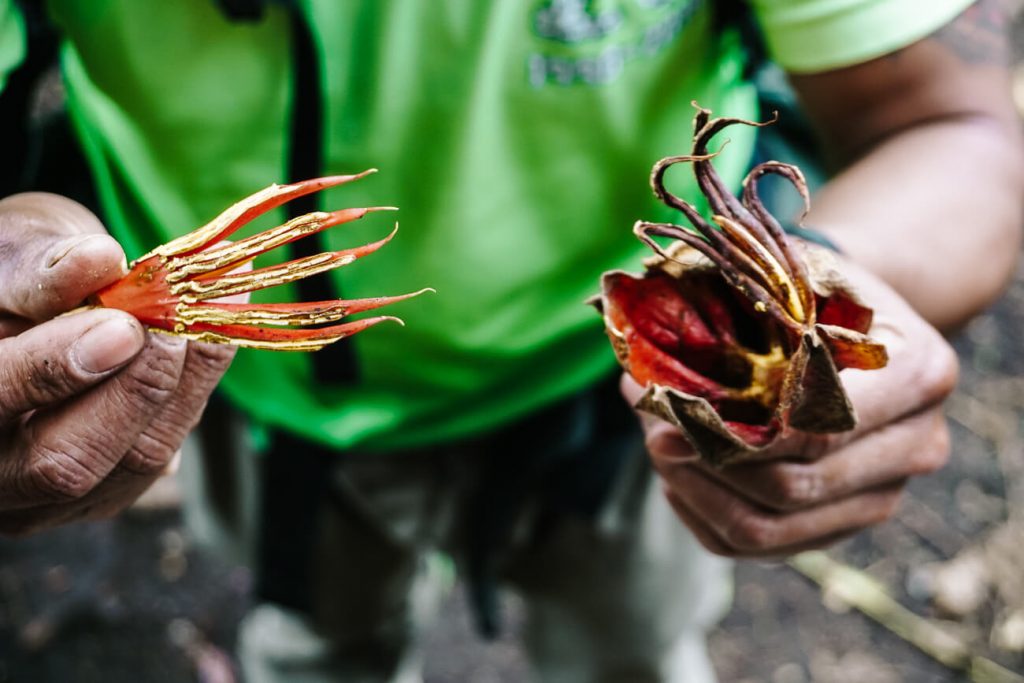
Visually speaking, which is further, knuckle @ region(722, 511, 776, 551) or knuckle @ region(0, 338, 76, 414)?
knuckle @ region(722, 511, 776, 551)

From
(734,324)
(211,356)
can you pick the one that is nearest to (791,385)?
(734,324)

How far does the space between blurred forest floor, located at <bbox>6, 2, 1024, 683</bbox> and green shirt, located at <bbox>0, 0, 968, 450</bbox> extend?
1.29 meters

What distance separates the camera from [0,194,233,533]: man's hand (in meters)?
0.72

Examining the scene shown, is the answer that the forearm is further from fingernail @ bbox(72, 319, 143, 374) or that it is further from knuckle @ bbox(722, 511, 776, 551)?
fingernail @ bbox(72, 319, 143, 374)

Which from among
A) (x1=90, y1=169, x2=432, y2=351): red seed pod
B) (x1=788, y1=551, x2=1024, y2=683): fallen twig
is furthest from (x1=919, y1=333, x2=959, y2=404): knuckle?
(x1=788, y1=551, x2=1024, y2=683): fallen twig

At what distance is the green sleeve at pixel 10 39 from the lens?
105 cm

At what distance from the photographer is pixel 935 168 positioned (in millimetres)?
1174

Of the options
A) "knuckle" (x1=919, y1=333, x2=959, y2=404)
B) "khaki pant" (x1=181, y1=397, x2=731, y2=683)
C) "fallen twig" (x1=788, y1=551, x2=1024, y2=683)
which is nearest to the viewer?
"knuckle" (x1=919, y1=333, x2=959, y2=404)

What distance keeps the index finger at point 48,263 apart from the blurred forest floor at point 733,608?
1824 mm

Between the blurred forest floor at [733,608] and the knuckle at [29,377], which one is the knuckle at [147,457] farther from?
the blurred forest floor at [733,608]

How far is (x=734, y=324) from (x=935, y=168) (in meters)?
0.54

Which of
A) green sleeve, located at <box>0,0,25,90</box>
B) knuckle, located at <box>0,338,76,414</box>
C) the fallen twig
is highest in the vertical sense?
green sleeve, located at <box>0,0,25,90</box>

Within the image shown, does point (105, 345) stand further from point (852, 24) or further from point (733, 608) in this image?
point (733, 608)

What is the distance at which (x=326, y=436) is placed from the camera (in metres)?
1.43
